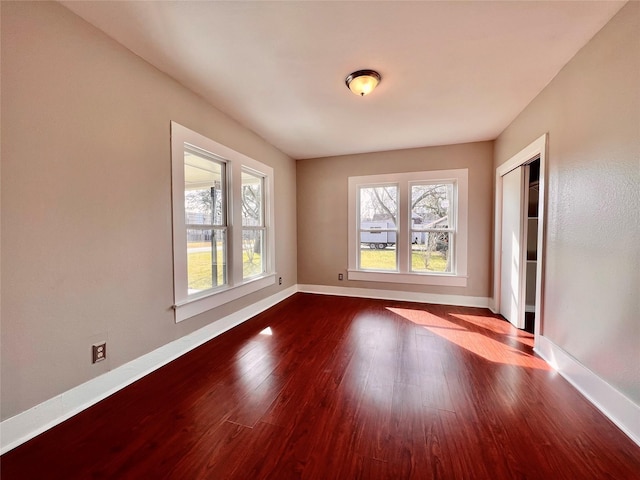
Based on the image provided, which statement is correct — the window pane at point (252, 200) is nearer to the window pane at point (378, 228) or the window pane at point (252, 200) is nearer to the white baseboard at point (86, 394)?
the white baseboard at point (86, 394)

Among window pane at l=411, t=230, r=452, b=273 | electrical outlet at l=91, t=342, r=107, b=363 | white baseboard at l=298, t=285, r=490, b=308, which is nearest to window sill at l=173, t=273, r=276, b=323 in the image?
electrical outlet at l=91, t=342, r=107, b=363

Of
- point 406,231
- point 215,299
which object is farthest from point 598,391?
point 215,299

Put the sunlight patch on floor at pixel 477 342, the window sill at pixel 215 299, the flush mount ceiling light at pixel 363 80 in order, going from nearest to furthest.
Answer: the flush mount ceiling light at pixel 363 80 < the sunlight patch on floor at pixel 477 342 < the window sill at pixel 215 299

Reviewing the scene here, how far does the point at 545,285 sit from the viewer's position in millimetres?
2336

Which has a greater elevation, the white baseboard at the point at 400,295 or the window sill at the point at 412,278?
the window sill at the point at 412,278

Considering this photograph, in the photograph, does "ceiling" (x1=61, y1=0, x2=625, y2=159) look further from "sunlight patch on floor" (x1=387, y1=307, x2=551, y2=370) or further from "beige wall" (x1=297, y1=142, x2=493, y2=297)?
"sunlight patch on floor" (x1=387, y1=307, x2=551, y2=370)

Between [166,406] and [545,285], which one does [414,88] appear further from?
[166,406]

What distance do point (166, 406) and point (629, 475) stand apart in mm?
2536

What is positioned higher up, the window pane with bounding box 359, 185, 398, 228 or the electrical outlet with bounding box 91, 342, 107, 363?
the window pane with bounding box 359, 185, 398, 228

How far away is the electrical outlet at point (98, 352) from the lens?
1.71m

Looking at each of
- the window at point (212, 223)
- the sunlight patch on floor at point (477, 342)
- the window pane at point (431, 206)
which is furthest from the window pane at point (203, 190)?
the window pane at point (431, 206)

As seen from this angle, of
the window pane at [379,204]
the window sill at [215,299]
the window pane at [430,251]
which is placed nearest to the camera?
the window sill at [215,299]

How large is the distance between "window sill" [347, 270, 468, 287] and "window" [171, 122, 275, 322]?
5.33ft

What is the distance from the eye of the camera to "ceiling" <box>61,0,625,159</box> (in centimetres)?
155
